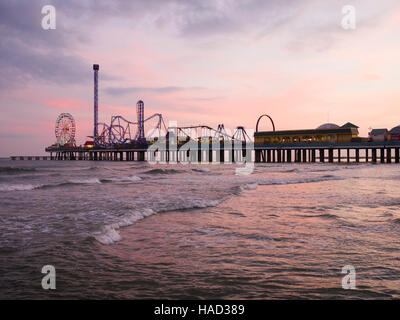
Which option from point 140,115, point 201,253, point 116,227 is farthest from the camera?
point 140,115

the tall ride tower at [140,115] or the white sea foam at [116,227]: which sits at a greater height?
the tall ride tower at [140,115]

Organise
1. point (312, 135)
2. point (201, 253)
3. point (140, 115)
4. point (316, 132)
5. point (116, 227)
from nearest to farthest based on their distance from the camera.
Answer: point (201, 253)
point (116, 227)
point (316, 132)
point (312, 135)
point (140, 115)

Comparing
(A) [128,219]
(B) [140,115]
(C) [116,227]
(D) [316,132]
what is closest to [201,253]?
(C) [116,227]

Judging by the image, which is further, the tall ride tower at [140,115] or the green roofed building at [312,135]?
the tall ride tower at [140,115]

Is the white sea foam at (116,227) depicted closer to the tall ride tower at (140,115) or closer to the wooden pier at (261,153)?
the wooden pier at (261,153)

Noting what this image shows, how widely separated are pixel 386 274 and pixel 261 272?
4.97 ft

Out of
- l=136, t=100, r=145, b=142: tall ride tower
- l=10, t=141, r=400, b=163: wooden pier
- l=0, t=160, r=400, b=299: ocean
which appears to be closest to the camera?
l=0, t=160, r=400, b=299: ocean

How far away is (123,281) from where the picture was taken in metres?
3.79

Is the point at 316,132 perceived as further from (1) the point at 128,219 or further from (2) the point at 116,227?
(2) the point at 116,227

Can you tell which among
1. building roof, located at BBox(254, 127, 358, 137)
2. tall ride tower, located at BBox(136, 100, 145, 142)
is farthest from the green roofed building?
tall ride tower, located at BBox(136, 100, 145, 142)

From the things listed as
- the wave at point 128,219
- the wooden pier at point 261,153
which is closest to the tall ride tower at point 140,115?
the wooden pier at point 261,153

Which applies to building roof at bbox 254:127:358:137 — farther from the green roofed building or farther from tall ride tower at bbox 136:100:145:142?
tall ride tower at bbox 136:100:145:142
